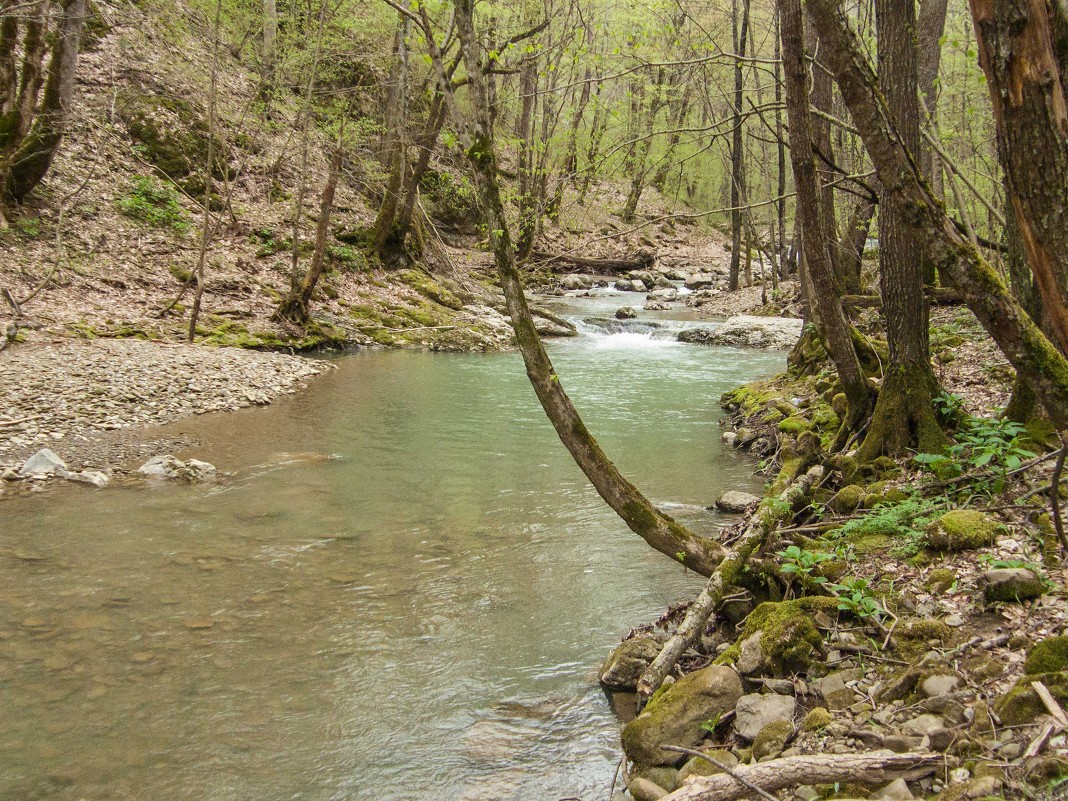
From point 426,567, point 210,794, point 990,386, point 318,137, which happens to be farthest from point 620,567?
point 318,137

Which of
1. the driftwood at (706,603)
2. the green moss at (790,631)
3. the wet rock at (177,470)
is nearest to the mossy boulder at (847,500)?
the driftwood at (706,603)

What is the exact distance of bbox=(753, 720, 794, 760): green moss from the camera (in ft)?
10.0

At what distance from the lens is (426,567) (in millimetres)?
6027

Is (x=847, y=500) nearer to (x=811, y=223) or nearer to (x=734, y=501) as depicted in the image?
(x=734, y=501)

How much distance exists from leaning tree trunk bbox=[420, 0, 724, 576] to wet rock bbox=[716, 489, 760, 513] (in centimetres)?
237

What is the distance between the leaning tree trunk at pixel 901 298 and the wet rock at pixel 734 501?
1446mm

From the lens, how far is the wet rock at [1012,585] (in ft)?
11.1

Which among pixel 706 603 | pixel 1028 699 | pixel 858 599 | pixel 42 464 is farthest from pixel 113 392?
pixel 1028 699

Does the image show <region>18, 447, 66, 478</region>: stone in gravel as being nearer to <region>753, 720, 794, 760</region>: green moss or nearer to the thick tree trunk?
<region>753, 720, 794, 760</region>: green moss

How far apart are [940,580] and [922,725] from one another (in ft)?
4.02

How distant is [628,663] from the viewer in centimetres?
432

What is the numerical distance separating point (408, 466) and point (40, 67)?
35.0ft

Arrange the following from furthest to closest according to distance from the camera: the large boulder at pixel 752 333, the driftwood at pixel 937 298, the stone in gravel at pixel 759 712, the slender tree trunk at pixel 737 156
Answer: the slender tree trunk at pixel 737 156
the large boulder at pixel 752 333
the driftwood at pixel 937 298
the stone in gravel at pixel 759 712

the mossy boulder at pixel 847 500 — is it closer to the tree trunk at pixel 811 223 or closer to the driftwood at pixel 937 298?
the tree trunk at pixel 811 223
